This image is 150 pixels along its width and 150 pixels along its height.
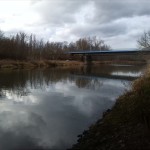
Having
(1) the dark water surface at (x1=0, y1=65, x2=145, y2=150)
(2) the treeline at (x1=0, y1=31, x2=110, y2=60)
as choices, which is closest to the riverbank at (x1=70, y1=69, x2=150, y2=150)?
(1) the dark water surface at (x1=0, y1=65, x2=145, y2=150)

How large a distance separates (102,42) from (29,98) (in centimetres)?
14931

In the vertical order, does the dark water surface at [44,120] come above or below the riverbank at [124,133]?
below

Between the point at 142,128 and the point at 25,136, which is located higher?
the point at 142,128

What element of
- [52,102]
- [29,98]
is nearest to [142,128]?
[52,102]

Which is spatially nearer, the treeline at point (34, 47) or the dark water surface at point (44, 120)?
the dark water surface at point (44, 120)

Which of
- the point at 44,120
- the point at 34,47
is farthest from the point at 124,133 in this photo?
the point at 34,47

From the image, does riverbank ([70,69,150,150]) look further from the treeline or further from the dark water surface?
the treeline

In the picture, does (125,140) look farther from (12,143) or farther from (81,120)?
(81,120)

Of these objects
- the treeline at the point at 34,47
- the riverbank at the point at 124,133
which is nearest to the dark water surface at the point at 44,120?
the riverbank at the point at 124,133

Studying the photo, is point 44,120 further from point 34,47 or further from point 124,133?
point 34,47

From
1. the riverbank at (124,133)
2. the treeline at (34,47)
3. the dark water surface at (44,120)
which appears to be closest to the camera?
the riverbank at (124,133)

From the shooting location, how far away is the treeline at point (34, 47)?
8869 cm

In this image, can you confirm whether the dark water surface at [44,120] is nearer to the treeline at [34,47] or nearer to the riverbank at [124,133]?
the riverbank at [124,133]

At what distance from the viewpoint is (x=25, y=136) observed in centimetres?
1226
